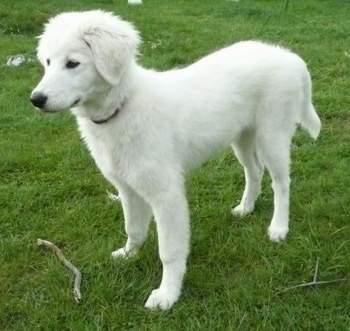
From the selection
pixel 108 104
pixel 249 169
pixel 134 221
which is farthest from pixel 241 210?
pixel 108 104

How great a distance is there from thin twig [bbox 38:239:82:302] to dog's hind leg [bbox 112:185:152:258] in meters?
0.28

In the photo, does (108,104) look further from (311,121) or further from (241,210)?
(311,121)

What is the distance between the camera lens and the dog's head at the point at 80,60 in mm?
2883

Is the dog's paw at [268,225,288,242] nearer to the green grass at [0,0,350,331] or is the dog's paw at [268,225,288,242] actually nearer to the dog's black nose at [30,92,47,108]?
the green grass at [0,0,350,331]

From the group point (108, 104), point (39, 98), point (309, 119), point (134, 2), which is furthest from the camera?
point (134, 2)

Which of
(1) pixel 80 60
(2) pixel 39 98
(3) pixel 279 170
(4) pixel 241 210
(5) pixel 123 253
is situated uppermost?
(1) pixel 80 60

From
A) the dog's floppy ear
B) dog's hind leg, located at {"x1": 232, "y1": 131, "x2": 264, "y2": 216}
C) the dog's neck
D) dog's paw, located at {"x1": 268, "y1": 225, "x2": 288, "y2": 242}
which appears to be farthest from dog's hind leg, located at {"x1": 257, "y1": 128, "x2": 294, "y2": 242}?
the dog's floppy ear

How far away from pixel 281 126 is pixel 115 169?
118cm

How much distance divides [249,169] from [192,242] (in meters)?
0.73

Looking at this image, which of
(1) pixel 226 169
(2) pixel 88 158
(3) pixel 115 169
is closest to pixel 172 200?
(3) pixel 115 169

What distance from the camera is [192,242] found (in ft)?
12.5

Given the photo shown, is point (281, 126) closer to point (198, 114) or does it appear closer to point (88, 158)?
point (198, 114)

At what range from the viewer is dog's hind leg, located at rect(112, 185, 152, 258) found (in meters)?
3.56

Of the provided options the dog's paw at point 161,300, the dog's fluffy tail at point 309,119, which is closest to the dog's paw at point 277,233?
the dog's fluffy tail at point 309,119
